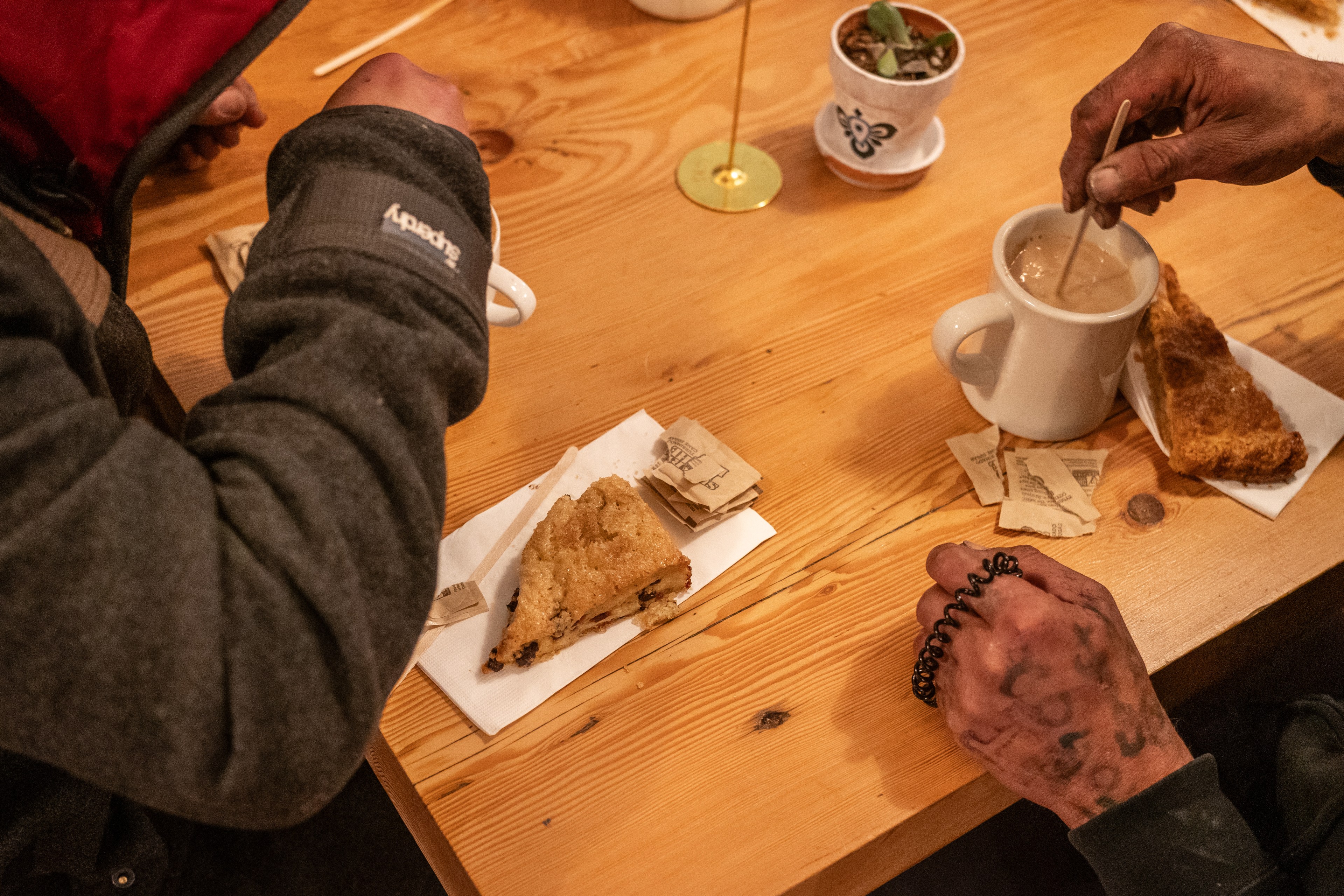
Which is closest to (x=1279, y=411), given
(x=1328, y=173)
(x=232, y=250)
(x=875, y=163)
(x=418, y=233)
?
(x=1328, y=173)

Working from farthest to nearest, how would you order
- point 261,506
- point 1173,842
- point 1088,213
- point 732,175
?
point 732,175 → point 1088,213 → point 1173,842 → point 261,506

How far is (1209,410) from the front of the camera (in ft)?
3.05

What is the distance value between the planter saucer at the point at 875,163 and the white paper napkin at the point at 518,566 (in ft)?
1.48

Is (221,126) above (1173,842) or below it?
above

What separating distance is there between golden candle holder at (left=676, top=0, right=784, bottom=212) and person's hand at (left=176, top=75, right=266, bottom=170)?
0.52m

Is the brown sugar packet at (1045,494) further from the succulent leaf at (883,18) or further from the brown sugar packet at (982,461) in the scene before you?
the succulent leaf at (883,18)

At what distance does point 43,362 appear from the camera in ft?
1.79

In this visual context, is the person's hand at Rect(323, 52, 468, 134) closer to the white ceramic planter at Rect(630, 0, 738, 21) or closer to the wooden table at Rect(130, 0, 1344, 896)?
the wooden table at Rect(130, 0, 1344, 896)

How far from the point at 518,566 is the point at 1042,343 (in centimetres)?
53

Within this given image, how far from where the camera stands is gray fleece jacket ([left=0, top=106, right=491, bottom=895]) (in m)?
0.51

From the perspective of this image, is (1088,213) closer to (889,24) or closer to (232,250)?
(889,24)

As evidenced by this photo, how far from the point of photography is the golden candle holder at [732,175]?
1.18 metres

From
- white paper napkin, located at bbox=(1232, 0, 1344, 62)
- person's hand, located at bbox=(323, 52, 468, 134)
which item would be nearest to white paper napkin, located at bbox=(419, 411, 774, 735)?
person's hand, located at bbox=(323, 52, 468, 134)

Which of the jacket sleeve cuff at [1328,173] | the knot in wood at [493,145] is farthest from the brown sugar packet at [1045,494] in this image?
the knot in wood at [493,145]
